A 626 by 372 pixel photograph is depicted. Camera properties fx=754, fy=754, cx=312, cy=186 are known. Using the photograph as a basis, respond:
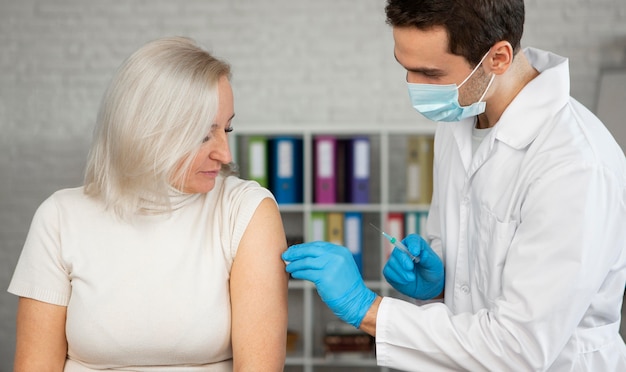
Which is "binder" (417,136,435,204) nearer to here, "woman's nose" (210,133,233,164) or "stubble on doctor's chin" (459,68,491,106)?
"stubble on doctor's chin" (459,68,491,106)

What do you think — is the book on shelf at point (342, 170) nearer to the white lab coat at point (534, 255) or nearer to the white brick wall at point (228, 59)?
the white brick wall at point (228, 59)

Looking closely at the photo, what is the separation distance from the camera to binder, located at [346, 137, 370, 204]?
3.51 metres

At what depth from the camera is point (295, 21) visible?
383 centimetres

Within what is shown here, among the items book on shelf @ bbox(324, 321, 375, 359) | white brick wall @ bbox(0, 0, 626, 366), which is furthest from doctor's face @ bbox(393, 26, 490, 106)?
white brick wall @ bbox(0, 0, 626, 366)

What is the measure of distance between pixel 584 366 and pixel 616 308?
0.15m

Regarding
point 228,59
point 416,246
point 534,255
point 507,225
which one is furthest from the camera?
A: point 228,59

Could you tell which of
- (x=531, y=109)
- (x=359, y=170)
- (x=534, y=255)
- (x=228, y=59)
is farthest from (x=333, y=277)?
(x=228, y=59)

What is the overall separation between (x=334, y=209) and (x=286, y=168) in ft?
0.99

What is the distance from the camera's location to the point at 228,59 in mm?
3863

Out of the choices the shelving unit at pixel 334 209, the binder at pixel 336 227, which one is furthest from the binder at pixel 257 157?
the binder at pixel 336 227

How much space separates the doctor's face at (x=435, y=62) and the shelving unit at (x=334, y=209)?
190 centimetres

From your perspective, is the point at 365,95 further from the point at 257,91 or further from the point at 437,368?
the point at 437,368

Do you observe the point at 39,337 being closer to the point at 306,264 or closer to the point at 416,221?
the point at 306,264

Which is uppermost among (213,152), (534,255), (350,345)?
(213,152)
